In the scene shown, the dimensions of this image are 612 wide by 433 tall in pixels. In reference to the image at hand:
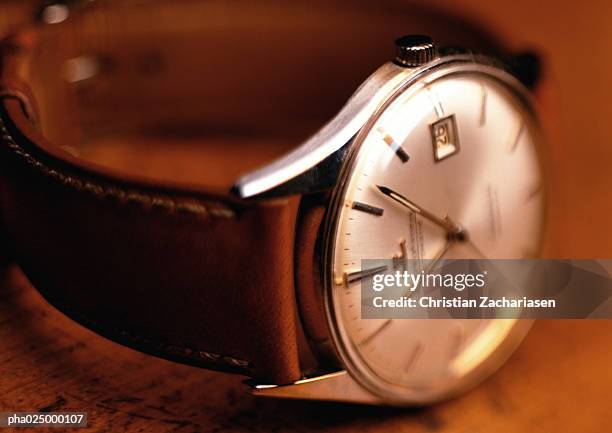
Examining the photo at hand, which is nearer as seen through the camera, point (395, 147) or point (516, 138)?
point (395, 147)

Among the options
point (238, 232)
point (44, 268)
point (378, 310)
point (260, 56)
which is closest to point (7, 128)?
point (44, 268)

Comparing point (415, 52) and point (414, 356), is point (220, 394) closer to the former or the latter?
point (414, 356)

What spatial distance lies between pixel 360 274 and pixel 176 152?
72cm

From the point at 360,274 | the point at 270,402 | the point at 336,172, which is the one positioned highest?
the point at 336,172

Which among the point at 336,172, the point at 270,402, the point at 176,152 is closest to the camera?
the point at 336,172

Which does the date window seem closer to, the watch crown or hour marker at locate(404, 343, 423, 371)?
the watch crown

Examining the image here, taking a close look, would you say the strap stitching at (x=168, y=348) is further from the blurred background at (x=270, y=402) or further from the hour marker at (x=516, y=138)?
the hour marker at (x=516, y=138)

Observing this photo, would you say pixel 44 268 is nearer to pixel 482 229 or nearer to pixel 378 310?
pixel 378 310

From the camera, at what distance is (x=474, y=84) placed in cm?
86

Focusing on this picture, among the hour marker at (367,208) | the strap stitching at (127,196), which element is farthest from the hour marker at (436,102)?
the strap stitching at (127,196)

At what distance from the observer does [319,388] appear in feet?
2.72

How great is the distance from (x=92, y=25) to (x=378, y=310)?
84cm

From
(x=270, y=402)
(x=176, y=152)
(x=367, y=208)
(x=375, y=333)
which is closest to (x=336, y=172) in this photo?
(x=367, y=208)

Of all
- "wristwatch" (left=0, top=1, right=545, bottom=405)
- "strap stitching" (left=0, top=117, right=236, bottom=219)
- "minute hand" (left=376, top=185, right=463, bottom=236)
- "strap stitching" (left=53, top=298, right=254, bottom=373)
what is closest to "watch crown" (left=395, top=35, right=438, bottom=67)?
"wristwatch" (left=0, top=1, right=545, bottom=405)
